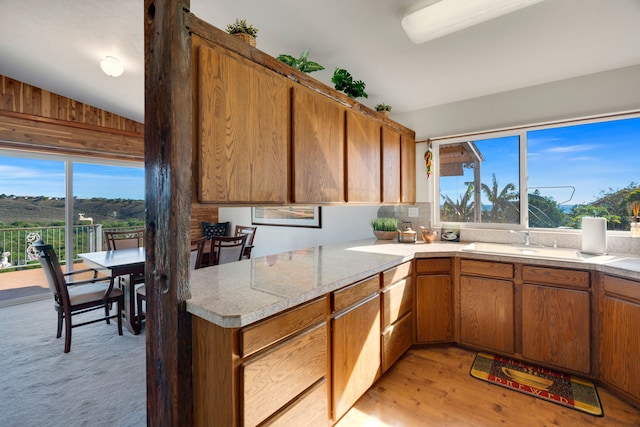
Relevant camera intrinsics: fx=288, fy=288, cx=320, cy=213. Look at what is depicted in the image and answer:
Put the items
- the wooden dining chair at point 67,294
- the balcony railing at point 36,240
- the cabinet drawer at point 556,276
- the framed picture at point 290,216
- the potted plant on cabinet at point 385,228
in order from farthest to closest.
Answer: the framed picture at point 290,216
the balcony railing at point 36,240
the potted plant on cabinet at point 385,228
the wooden dining chair at point 67,294
the cabinet drawer at point 556,276

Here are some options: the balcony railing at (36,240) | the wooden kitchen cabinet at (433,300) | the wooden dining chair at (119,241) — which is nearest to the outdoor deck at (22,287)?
the balcony railing at (36,240)

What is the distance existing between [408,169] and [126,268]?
309 cm

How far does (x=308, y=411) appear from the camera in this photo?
1459 mm

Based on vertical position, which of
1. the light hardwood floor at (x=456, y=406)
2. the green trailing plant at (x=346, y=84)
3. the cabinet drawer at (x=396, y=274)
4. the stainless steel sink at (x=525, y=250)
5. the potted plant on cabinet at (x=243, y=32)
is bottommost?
the light hardwood floor at (x=456, y=406)

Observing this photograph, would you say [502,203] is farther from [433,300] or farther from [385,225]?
[433,300]

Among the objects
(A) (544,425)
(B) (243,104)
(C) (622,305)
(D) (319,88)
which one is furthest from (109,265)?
(C) (622,305)

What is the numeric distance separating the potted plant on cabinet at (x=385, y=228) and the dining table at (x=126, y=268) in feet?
8.04

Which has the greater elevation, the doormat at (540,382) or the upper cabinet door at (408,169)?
the upper cabinet door at (408,169)

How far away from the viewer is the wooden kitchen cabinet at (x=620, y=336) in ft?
6.21

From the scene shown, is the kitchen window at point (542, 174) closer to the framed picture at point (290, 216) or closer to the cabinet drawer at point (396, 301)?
the cabinet drawer at point (396, 301)

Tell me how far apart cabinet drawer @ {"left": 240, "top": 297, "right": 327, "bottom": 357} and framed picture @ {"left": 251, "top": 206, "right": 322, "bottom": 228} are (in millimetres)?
2590

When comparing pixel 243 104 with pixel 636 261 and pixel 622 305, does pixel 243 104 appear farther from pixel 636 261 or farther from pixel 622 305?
pixel 636 261

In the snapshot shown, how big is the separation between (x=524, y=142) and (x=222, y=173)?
3.04m

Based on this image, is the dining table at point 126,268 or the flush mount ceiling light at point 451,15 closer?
the flush mount ceiling light at point 451,15
